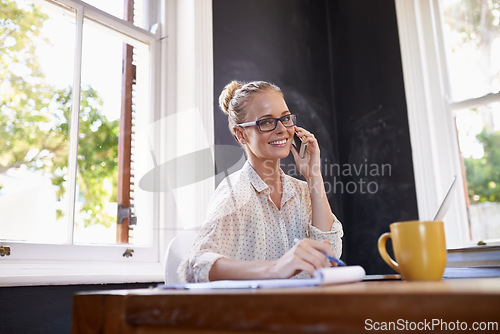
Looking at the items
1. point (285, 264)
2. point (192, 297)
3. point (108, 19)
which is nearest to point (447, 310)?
point (192, 297)

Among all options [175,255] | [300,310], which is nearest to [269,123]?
[175,255]

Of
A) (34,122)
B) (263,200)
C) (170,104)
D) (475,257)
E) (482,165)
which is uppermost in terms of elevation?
(170,104)

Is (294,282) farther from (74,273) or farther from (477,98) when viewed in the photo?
(477,98)

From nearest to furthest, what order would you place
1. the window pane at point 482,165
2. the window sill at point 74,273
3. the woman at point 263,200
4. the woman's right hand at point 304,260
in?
the woman's right hand at point 304,260, the woman at point 263,200, the window sill at point 74,273, the window pane at point 482,165

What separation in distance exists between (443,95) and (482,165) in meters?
0.48

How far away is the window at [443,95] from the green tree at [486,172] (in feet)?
0.10

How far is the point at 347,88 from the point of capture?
3062 mm

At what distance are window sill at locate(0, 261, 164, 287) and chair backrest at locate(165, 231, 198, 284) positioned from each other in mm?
514

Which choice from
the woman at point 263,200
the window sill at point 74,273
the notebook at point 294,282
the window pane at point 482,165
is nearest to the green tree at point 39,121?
the window sill at point 74,273

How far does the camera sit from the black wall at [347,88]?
268cm

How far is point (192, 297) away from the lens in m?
0.49

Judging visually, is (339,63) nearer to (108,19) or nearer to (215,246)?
(108,19)

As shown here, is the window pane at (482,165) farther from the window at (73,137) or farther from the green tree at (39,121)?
the green tree at (39,121)

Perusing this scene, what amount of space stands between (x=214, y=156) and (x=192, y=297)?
1.72 metres
